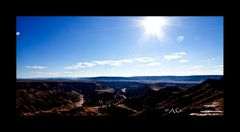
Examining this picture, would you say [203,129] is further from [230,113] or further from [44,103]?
[44,103]

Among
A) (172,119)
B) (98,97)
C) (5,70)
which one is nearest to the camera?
(5,70)

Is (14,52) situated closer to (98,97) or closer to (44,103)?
(44,103)

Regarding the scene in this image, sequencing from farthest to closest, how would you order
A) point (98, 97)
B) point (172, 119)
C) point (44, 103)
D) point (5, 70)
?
1. point (98, 97)
2. point (44, 103)
3. point (172, 119)
4. point (5, 70)

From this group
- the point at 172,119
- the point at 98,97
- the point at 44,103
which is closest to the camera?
the point at 172,119

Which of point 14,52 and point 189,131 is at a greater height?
point 14,52

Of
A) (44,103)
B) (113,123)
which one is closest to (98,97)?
(44,103)
